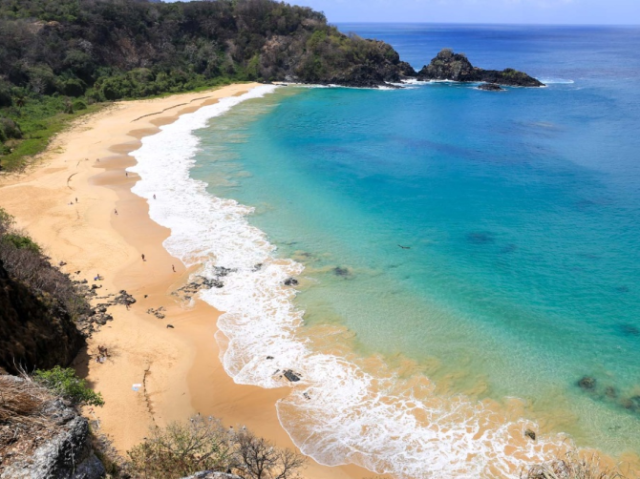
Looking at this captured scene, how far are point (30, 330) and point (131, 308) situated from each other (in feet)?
26.8

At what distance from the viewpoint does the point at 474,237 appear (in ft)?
105

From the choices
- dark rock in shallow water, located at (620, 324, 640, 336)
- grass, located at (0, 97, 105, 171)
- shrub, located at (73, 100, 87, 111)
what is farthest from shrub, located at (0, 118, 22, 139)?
dark rock in shallow water, located at (620, 324, 640, 336)

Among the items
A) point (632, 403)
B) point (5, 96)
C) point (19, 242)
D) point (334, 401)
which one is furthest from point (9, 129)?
point (632, 403)

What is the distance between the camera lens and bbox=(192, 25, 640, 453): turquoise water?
20.6m

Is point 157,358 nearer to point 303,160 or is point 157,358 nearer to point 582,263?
point 582,263

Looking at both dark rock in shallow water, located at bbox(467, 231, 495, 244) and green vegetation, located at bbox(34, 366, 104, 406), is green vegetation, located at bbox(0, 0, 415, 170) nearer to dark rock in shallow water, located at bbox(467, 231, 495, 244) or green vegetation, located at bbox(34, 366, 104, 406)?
green vegetation, located at bbox(34, 366, 104, 406)

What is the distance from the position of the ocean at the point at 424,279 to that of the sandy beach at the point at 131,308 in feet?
3.81

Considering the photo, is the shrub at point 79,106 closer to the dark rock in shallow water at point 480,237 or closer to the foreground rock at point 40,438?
the dark rock in shallow water at point 480,237

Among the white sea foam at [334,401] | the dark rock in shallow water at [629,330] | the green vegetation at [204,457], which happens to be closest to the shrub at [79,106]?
the white sea foam at [334,401]

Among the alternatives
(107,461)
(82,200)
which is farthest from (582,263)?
(82,200)

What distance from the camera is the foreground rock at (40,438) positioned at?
27.6 ft

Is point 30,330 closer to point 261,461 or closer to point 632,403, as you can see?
point 261,461

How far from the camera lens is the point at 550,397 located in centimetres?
1905

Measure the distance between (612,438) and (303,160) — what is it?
3781 centimetres
